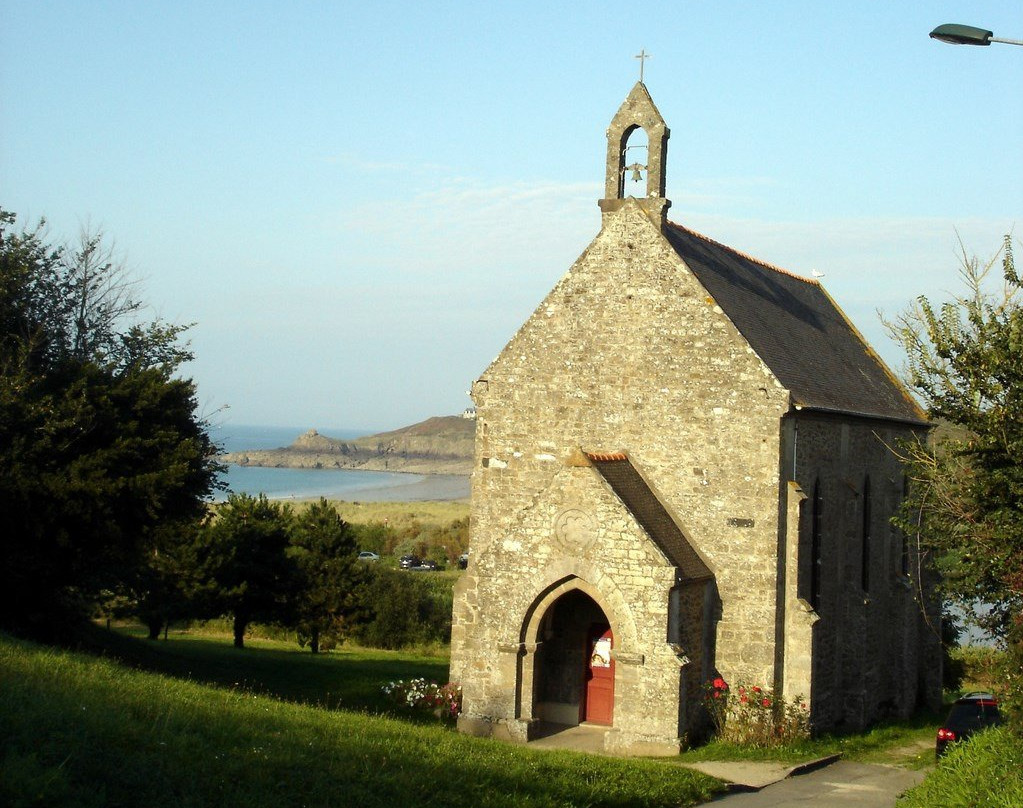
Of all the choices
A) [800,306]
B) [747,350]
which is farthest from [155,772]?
[800,306]

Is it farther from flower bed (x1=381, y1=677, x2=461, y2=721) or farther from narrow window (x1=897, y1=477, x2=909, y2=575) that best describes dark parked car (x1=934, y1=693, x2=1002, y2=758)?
flower bed (x1=381, y1=677, x2=461, y2=721)

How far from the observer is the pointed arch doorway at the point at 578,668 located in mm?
21703

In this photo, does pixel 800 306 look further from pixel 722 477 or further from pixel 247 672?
pixel 247 672

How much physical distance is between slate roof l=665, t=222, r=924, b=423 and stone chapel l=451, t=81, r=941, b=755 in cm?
14

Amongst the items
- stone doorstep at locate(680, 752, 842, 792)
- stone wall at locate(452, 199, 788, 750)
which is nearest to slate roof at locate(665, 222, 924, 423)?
stone wall at locate(452, 199, 788, 750)

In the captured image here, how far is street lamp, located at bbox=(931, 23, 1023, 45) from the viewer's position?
12133mm

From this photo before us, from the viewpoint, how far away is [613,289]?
2222cm

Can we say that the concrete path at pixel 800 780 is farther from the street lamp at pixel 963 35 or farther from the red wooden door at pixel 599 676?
the street lamp at pixel 963 35

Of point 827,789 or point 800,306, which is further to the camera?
point 800,306

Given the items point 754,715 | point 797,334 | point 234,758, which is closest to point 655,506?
point 754,715

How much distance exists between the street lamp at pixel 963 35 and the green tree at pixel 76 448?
15.6 m

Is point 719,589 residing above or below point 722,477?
below

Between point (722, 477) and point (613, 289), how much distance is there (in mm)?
4476

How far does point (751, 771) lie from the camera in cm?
1781
